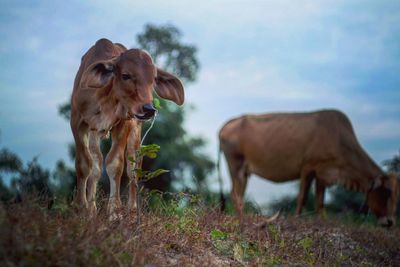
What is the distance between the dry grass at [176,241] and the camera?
153 inches

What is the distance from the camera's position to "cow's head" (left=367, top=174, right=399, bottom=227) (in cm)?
1237

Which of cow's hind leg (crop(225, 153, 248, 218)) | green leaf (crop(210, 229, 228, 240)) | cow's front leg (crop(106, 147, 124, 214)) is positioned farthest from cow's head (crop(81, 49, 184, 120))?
cow's hind leg (crop(225, 153, 248, 218))

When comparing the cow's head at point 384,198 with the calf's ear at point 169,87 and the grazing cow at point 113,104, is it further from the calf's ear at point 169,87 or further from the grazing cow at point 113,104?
the grazing cow at point 113,104

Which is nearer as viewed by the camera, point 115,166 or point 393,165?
point 115,166

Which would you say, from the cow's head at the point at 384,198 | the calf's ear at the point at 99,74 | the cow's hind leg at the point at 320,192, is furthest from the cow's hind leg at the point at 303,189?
the calf's ear at the point at 99,74

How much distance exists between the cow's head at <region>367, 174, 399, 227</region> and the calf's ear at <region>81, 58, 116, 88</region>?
7.77 metres

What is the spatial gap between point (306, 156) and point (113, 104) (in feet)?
25.7

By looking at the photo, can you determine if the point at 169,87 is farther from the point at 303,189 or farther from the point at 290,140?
the point at 290,140

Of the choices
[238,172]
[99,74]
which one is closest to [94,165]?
[99,74]

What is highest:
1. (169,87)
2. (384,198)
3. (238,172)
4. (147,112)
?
(169,87)

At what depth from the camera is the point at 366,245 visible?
797 centimetres

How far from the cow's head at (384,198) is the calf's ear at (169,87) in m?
7.06

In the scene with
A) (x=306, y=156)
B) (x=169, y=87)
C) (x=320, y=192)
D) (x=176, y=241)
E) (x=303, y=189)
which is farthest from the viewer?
(x=306, y=156)

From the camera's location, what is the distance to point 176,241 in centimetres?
544
